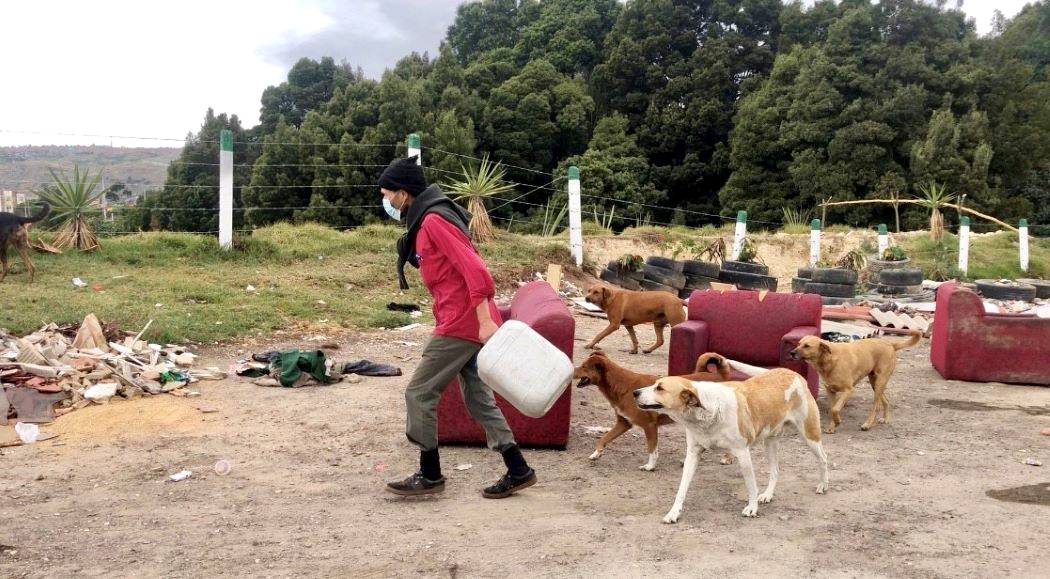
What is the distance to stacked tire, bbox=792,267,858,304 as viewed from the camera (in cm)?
1474

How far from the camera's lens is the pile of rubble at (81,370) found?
21.8ft

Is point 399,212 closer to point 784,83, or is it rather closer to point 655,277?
point 655,277

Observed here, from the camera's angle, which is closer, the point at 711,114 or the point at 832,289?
the point at 832,289

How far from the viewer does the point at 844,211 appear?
32844 mm

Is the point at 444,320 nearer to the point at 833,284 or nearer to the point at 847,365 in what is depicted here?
the point at 847,365

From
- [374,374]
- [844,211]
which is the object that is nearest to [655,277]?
[374,374]

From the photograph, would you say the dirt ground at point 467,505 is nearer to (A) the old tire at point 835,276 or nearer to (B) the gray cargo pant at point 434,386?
(B) the gray cargo pant at point 434,386

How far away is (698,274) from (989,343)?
6.59 metres

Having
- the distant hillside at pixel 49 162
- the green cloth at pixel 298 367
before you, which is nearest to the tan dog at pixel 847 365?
the green cloth at pixel 298 367

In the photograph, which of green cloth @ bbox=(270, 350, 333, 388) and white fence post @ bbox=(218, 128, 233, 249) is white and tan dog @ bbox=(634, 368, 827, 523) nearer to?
green cloth @ bbox=(270, 350, 333, 388)

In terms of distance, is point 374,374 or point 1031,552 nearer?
point 1031,552

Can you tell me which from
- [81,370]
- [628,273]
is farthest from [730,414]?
[628,273]

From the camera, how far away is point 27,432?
19.9 ft

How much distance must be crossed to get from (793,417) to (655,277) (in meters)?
9.72
